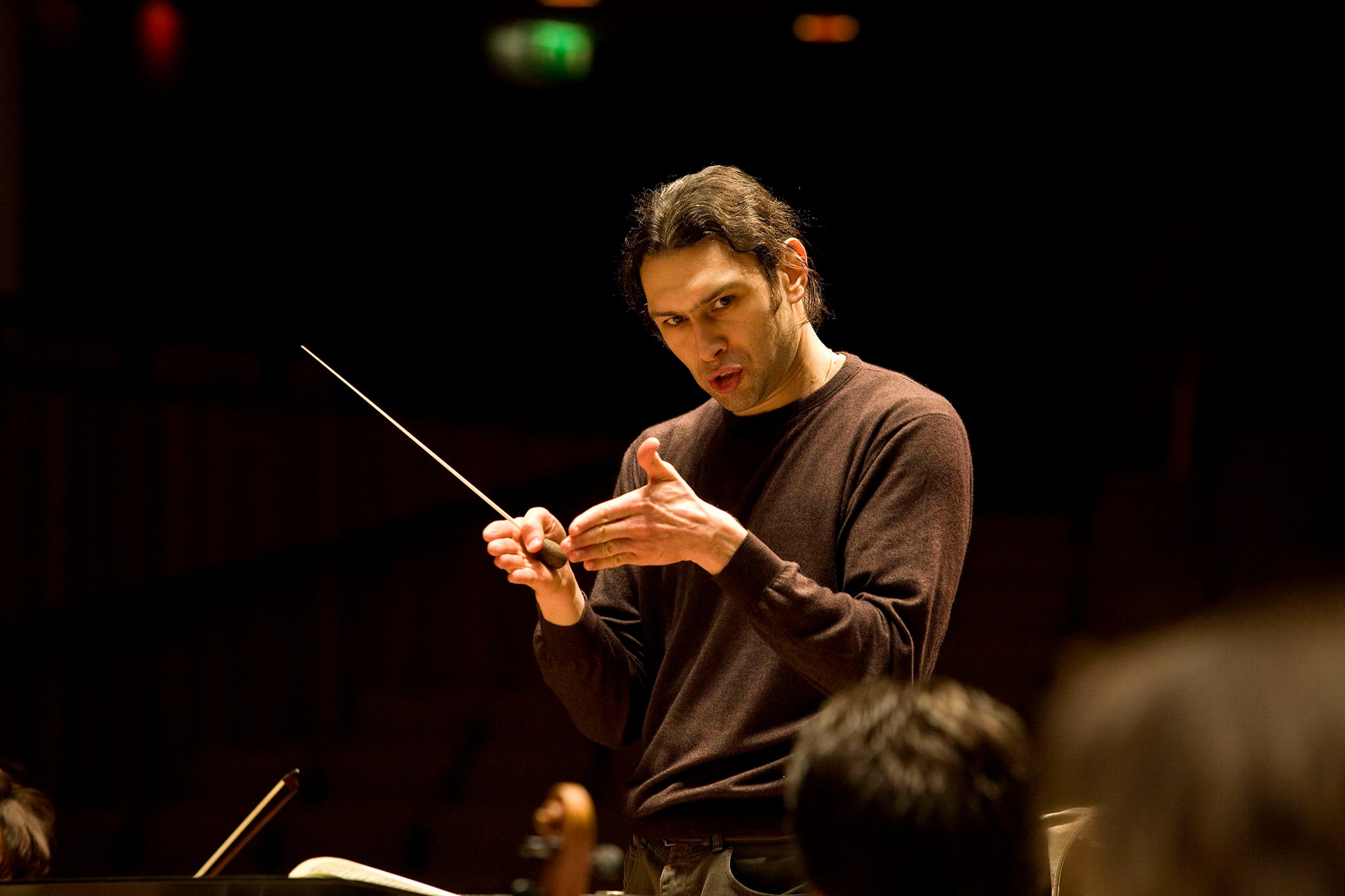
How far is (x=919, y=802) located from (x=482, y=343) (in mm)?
5355

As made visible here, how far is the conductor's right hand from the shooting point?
155 cm

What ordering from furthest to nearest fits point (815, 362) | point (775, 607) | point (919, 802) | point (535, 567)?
point (815, 362) → point (535, 567) → point (775, 607) → point (919, 802)

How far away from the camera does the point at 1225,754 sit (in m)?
0.44

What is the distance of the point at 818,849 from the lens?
0.85 m

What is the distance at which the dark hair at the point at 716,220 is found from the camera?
1.65m

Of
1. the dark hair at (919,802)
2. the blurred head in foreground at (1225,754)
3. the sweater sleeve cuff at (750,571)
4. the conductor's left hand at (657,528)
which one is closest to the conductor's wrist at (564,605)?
the conductor's left hand at (657,528)

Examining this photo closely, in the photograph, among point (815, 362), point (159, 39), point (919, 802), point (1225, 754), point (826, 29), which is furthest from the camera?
point (826, 29)

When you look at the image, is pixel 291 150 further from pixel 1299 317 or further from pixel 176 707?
pixel 1299 317

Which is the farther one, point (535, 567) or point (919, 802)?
point (535, 567)

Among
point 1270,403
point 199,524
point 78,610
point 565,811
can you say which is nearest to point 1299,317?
point 1270,403

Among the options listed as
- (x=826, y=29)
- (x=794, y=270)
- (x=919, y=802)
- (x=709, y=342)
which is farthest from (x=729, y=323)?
(x=826, y=29)

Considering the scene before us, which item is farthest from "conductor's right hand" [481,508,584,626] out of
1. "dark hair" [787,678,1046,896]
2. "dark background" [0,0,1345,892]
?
"dark background" [0,0,1345,892]

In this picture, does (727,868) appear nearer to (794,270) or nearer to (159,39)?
(794,270)

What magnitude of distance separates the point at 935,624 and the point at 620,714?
40 centimetres
